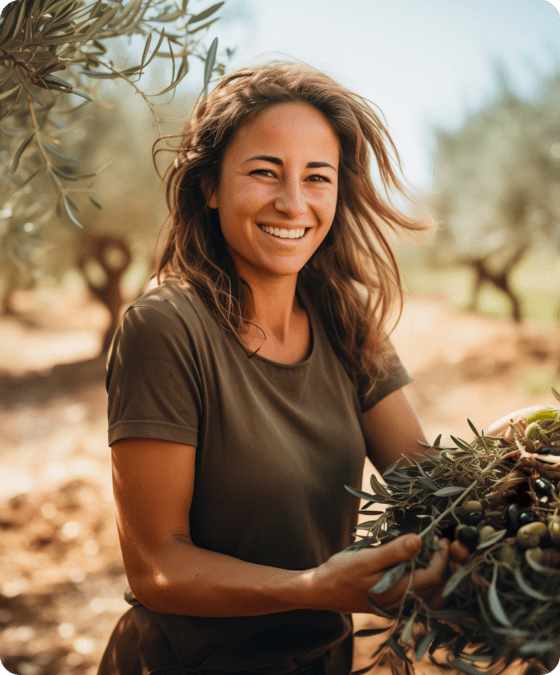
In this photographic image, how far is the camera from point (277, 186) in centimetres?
188

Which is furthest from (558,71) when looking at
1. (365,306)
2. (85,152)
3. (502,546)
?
(502,546)

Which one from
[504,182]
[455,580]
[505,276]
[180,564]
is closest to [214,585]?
[180,564]

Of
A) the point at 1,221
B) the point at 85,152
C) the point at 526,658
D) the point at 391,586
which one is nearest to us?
the point at 526,658

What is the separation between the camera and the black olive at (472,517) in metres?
1.30

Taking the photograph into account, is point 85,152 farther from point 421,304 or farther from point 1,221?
point 421,304

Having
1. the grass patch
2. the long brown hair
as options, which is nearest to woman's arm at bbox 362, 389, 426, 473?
the long brown hair

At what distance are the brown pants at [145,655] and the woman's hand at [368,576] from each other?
1.84 ft

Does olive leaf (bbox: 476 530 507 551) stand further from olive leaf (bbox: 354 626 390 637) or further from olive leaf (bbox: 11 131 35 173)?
olive leaf (bbox: 11 131 35 173)

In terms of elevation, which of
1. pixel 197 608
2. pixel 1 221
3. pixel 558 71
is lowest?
pixel 197 608

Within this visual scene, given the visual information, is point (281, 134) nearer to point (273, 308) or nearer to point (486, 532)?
point (273, 308)

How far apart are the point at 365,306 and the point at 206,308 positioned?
76 centimetres

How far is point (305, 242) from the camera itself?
1972mm

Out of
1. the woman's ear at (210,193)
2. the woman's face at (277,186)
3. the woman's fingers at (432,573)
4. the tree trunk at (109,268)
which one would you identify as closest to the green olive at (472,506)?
the woman's fingers at (432,573)

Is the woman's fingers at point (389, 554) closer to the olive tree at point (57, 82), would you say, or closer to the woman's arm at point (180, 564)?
the woman's arm at point (180, 564)
